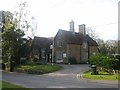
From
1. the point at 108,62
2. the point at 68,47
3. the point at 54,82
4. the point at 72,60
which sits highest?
the point at 68,47

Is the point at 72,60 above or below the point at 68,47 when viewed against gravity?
below

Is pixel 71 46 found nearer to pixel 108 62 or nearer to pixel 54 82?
pixel 108 62

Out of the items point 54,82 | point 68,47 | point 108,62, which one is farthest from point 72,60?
point 54,82

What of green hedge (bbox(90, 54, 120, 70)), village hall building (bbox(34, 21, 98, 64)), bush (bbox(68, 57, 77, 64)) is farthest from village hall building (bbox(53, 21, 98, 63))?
green hedge (bbox(90, 54, 120, 70))

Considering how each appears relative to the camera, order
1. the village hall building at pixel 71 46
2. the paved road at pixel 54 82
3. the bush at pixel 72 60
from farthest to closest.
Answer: the village hall building at pixel 71 46
the bush at pixel 72 60
the paved road at pixel 54 82

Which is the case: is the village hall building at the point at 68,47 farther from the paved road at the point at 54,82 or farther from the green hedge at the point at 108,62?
the paved road at the point at 54,82

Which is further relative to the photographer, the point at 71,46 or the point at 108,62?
the point at 71,46

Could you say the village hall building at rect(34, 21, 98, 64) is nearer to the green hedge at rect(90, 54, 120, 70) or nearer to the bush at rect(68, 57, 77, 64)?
the bush at rect(68, 57, 77, 64)

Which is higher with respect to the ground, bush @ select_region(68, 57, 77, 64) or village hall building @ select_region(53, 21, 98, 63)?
village hall building @ select_region(53, 21, 98, 63)

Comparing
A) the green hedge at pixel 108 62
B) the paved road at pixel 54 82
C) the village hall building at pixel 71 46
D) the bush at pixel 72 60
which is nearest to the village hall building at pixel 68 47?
the village hall building at pixel 71 46

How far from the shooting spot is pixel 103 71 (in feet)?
127

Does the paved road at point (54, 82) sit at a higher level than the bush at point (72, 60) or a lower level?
lower

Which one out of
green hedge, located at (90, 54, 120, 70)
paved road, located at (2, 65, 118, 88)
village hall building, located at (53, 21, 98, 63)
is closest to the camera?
paved road, located at (2, 65, 118, 88)

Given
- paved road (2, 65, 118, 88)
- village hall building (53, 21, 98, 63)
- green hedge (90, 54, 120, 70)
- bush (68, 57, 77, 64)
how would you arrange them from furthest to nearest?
village hall building (53, 21, 98, 63)
bush (68, 57, 77, 64)
green hedge (90, 54, 120, 70)
paved road (2, 65, 118, 88)
